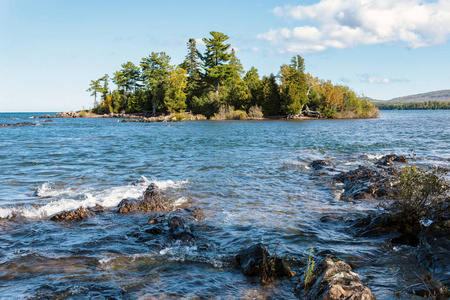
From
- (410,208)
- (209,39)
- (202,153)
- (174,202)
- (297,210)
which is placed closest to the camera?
(410,208)

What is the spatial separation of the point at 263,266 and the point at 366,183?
736 cm

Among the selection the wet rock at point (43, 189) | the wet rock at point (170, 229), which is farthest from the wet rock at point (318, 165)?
the wet rock at point (43, 189)

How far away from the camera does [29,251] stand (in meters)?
6.30

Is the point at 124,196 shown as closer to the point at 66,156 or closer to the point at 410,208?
the point at 410,208

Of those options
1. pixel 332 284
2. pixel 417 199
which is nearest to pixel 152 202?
pixel 332 284

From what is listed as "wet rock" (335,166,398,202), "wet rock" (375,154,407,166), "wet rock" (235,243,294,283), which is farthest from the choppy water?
"wet rock" (375,154,407,166)

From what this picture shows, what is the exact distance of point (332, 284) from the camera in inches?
167

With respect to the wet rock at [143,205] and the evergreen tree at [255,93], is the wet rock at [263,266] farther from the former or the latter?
the evergreen tree at [255,93]

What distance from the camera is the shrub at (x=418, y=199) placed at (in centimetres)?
652

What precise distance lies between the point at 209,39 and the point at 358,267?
249 feet

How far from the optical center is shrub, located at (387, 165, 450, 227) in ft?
21.4

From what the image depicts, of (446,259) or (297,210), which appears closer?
(446,259)

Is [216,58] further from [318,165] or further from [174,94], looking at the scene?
[318,165]

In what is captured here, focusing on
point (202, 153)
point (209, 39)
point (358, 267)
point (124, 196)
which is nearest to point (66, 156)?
point (202, 153)
